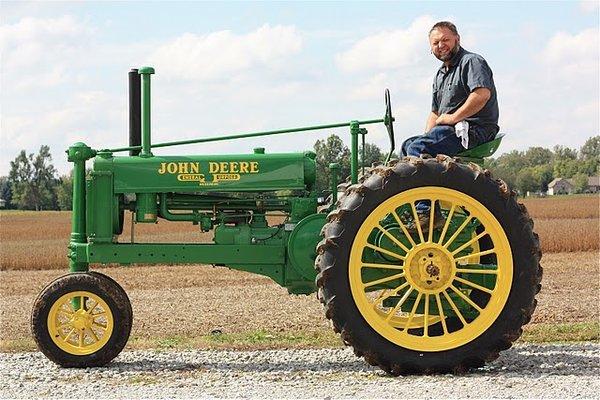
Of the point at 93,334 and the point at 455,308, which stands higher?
the point at 455,308

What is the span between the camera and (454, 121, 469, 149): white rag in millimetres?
7230

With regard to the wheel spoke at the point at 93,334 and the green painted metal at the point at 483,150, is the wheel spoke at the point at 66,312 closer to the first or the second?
the wheel spoke at the point at 93,334

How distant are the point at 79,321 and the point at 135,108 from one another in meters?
1.77

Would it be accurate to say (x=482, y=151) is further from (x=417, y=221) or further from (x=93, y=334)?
(x=93, y=334)

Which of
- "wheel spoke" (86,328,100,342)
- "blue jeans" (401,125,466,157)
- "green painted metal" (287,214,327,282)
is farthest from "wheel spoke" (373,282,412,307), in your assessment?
"wheel spoke" (86,328,100,342)

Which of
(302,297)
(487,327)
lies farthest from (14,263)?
(487,327)

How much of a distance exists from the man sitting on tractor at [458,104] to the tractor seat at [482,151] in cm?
4

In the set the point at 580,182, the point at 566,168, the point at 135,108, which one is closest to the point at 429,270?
the point at 135,108

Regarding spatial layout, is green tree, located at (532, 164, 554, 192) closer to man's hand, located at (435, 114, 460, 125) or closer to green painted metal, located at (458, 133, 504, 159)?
green painted metal, located at (458, 133, 504, 159)

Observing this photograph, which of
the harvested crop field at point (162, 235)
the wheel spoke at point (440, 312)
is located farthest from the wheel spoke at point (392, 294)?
the harvested crop field at point (162, 235)

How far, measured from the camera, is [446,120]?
288 inches

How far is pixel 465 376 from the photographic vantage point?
6.88 meters

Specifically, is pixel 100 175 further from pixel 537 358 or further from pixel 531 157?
pixel 531 157

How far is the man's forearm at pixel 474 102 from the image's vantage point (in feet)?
23.7
